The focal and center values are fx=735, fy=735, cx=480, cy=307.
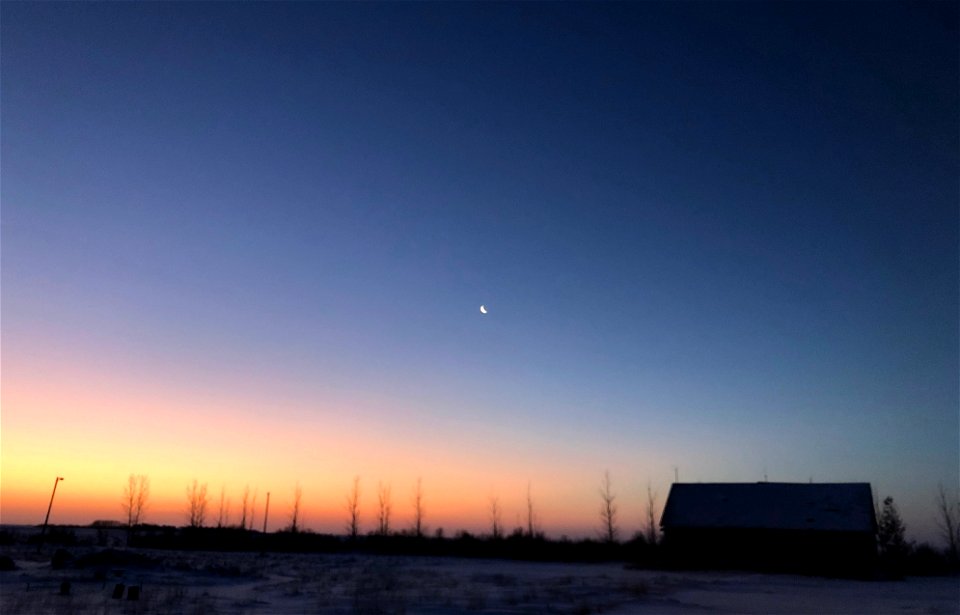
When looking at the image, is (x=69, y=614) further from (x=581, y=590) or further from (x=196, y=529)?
(x=196, y=529)

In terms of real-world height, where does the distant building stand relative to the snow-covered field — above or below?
above

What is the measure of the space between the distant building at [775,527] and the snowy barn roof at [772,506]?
55 mm

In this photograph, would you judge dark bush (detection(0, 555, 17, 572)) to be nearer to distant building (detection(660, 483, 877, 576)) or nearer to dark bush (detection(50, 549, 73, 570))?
dark bush (detection(50, 549, 73, 570))

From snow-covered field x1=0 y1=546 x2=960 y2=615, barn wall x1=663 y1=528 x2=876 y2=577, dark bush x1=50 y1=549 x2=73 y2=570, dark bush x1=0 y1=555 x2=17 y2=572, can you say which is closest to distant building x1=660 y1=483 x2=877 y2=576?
barn wall x1=663 y1=528 x2=876 y2=577

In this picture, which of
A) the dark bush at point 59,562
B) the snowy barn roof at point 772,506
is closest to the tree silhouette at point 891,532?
the snowy barn roof at point 772,506

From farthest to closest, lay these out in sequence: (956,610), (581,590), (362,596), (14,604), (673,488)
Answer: (673,488)
(581,590)
(362,596)
(956,610)
(14,604)

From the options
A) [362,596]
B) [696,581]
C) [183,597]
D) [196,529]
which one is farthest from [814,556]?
[196,529]

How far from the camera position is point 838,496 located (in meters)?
47.6

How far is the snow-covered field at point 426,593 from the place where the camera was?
68.9 ft

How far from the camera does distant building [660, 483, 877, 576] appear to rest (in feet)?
144

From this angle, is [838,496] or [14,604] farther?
[838,496]

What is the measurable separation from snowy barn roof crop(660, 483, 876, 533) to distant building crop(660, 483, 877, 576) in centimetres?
6

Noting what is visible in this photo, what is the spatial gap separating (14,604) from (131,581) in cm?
931

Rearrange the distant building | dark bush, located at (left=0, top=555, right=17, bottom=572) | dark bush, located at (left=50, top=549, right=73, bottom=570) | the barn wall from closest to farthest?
dark bush, located at (left=0, top=555, right=17, bottom=572), dark bush, located at (left=50, top=549, right=73, bottom=570), the barn wall, the distant building
